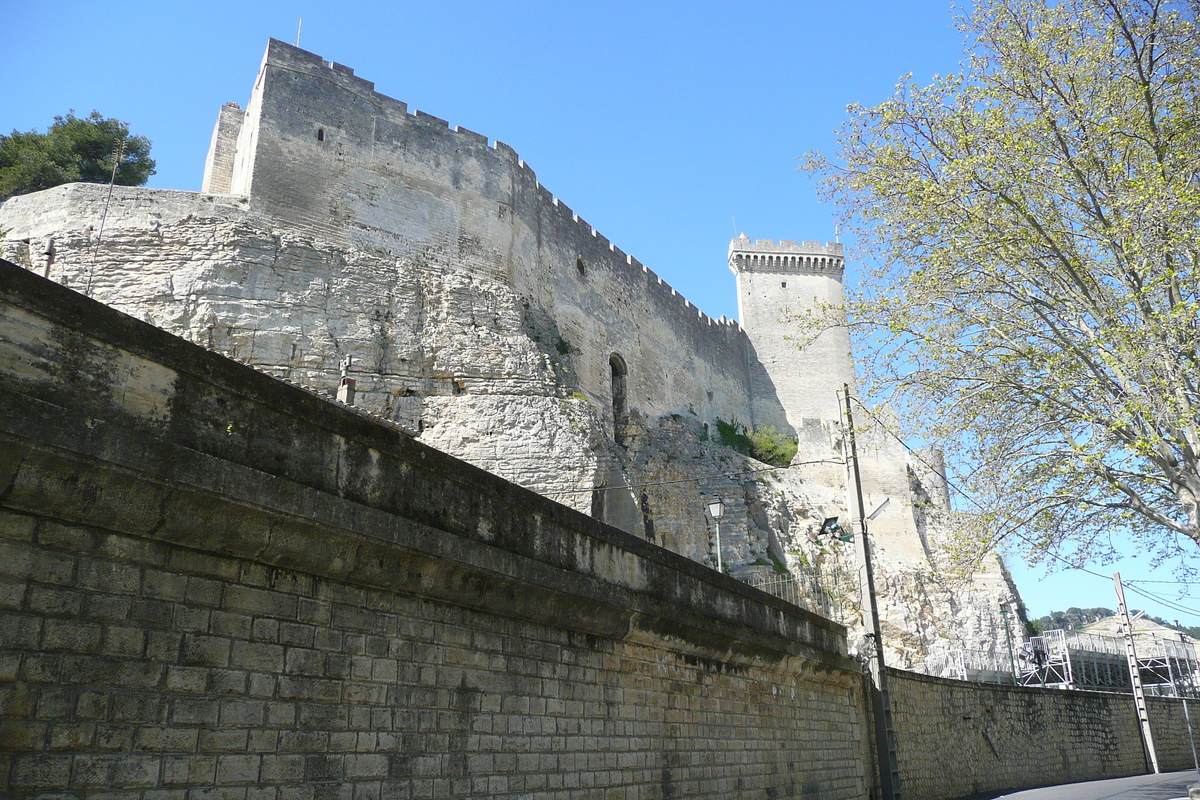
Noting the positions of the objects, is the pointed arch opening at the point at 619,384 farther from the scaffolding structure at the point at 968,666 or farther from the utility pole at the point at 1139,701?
the utility pole at the point at 1139,701

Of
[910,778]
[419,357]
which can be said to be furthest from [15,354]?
[419,357]

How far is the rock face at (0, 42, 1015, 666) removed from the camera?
17453mm

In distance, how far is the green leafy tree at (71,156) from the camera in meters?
24.3

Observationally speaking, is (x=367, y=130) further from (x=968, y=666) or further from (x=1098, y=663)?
(x=1098, y=663)

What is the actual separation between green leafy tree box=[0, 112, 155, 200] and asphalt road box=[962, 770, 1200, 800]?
988 inches

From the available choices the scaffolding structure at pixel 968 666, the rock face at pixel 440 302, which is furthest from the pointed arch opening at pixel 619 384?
the scaffolding structure at pixel 968 666

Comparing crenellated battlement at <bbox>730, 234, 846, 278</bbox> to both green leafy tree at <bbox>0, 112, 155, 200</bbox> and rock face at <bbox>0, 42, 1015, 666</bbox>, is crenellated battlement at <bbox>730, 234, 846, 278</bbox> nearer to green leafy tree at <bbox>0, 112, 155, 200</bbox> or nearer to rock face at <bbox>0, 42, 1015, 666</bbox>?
rock face at <bbox>0, 42, 1015, 666</bbox>

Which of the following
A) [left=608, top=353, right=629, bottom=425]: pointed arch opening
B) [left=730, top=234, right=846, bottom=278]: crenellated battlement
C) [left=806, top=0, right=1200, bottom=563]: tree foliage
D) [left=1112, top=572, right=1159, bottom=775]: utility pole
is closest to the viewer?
[left=806, top=0, right=1200, bottom=563]: tree foliage

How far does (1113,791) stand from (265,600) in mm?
14202

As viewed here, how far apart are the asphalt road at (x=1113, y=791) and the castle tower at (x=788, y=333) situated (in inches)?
783

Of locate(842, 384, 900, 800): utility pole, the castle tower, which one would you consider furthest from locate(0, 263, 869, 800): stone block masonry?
the castle tower

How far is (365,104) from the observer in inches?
809

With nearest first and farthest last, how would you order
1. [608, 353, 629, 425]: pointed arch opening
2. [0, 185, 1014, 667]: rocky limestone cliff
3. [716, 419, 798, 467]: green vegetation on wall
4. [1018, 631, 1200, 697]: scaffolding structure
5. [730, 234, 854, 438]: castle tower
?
[0, 185, 1014, 667]: rocky limestone cliff, [1018, 631, 1200, 697]: scaffolding structure, [608, 353, 629, 425]: pointed arch opening, [716, 419, 798, 467]: green vegetation on wall, [730, 234, 854, 438]: castle tower

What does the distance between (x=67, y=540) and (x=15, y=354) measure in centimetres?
70
